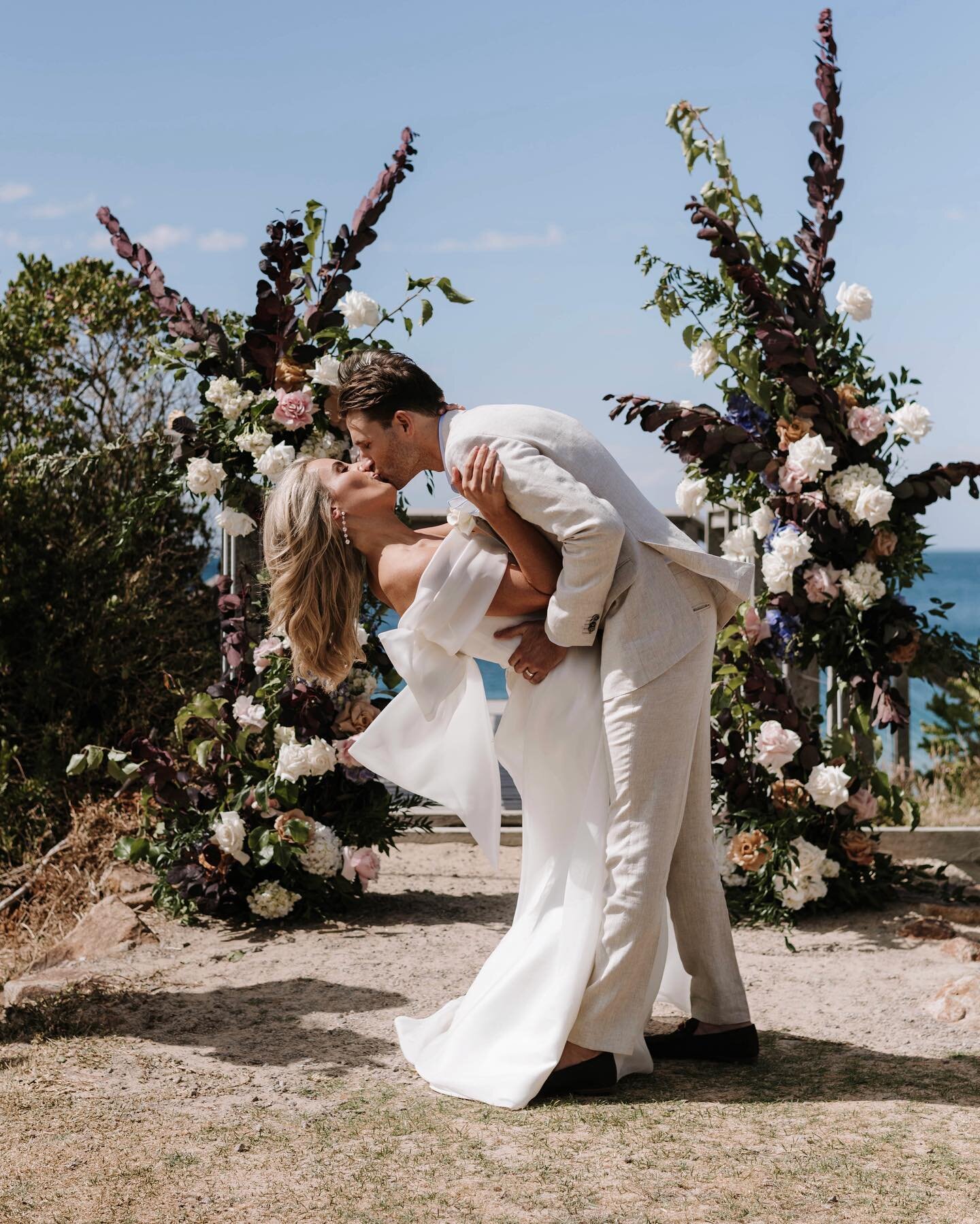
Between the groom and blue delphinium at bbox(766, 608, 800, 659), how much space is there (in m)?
1.80

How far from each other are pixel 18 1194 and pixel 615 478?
81.4 inches

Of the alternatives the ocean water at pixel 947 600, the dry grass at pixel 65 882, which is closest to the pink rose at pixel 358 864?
the dry grass at pixel 65 882

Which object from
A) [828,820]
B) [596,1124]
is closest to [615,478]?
[596,1124]

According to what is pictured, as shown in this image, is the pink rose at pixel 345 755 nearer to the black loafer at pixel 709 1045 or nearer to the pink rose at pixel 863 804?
the black loafer at pixel 709 1045

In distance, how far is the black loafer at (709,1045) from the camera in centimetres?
344

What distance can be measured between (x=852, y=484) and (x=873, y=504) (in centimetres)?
13

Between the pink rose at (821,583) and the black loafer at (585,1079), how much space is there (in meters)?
2.36

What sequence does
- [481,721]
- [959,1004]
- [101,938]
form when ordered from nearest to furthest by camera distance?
[481,721] → [959,1004] → [101,938]

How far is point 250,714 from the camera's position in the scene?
198 inches

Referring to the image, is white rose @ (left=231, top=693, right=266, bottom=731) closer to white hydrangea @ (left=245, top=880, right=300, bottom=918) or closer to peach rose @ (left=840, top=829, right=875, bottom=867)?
white hydrangea @ (left=245, top=880, right=300, bottom=918)

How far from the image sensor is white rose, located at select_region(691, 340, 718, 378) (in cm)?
516

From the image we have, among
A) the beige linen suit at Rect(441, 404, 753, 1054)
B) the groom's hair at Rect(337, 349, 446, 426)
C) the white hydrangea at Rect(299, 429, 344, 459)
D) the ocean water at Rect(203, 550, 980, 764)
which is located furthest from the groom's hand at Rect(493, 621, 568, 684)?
the ocean water at Rect(203, 550, 980, 764)

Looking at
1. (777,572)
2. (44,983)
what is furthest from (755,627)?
(44,983)

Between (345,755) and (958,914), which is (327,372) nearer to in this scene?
(345,755)
